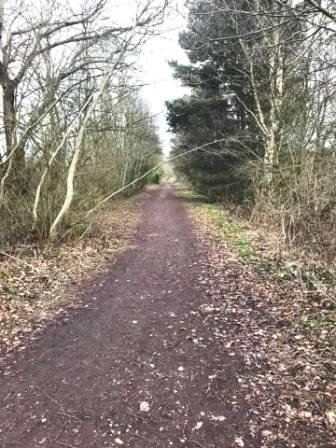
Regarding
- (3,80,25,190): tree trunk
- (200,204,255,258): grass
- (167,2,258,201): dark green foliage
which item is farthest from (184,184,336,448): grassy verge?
(167,2,258,201): dark green foliage

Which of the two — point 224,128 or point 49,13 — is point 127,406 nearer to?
point 49,13

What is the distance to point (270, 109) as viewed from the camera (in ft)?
48.5

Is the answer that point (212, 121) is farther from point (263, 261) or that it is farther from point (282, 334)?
point (282, 334)

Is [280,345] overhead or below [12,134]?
below

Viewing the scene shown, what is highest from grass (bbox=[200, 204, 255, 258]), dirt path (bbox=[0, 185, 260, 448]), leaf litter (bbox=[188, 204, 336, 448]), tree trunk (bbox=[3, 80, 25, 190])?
tree trunk (bbox=[3, 80, 25, 190])

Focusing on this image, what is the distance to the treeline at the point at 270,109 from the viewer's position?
5.38 metres

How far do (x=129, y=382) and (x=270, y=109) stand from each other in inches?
540

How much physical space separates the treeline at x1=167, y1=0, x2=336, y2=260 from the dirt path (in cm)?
321

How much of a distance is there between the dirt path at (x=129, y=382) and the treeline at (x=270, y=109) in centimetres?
321

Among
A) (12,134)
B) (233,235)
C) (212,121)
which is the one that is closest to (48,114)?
(12,134)

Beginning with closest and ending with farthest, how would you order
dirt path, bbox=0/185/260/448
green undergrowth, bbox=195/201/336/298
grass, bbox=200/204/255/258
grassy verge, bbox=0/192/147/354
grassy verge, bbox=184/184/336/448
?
dirt path, bbox=0/185/260/448 → grassy verge, bbox=184/184/336/448 → grassy verge, bbox=0/192/147/354 → green undergrowth, bbox=195/201/336/298 → grass, bbox=200/204/255/258

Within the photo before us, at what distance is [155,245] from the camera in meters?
10.1

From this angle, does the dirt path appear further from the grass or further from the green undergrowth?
the grass

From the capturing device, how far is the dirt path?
9.86ft
